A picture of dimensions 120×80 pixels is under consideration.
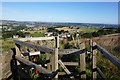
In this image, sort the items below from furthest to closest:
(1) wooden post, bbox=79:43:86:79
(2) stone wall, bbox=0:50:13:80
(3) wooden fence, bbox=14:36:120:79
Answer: (2) stone wall, bbox=0:50:13:80
(1) wooden post, bbox=79:43:86:79
(3) wooden fence, bbox=14:36:120:79

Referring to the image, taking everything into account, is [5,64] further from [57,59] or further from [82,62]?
[82,62]

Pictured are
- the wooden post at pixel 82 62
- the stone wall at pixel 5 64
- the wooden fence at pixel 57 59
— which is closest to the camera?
the wooden fence at pixel 57 59

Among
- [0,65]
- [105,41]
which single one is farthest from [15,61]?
[105,41]

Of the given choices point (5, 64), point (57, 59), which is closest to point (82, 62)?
point (57, 59)

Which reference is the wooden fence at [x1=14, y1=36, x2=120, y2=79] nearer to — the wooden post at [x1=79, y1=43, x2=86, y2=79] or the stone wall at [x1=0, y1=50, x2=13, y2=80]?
the wooden post at [x1=79, y1=43, x2=86, y2=79]

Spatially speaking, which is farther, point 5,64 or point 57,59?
point 5,64

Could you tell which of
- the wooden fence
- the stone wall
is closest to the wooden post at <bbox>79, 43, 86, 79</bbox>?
the wooden fence

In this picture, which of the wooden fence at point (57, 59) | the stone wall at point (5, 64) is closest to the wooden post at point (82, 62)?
the wooden fence at point (57, 59)

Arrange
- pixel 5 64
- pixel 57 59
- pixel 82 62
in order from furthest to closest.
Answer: pixel 5 64 → pixel 82 62 → pixel 57 59

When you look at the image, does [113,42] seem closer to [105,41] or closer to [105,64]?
[105,41]

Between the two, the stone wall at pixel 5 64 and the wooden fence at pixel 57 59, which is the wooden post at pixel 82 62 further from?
the stone wall at pixel 5 64

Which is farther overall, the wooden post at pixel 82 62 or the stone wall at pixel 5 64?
the stone wall at pixel 5 64
